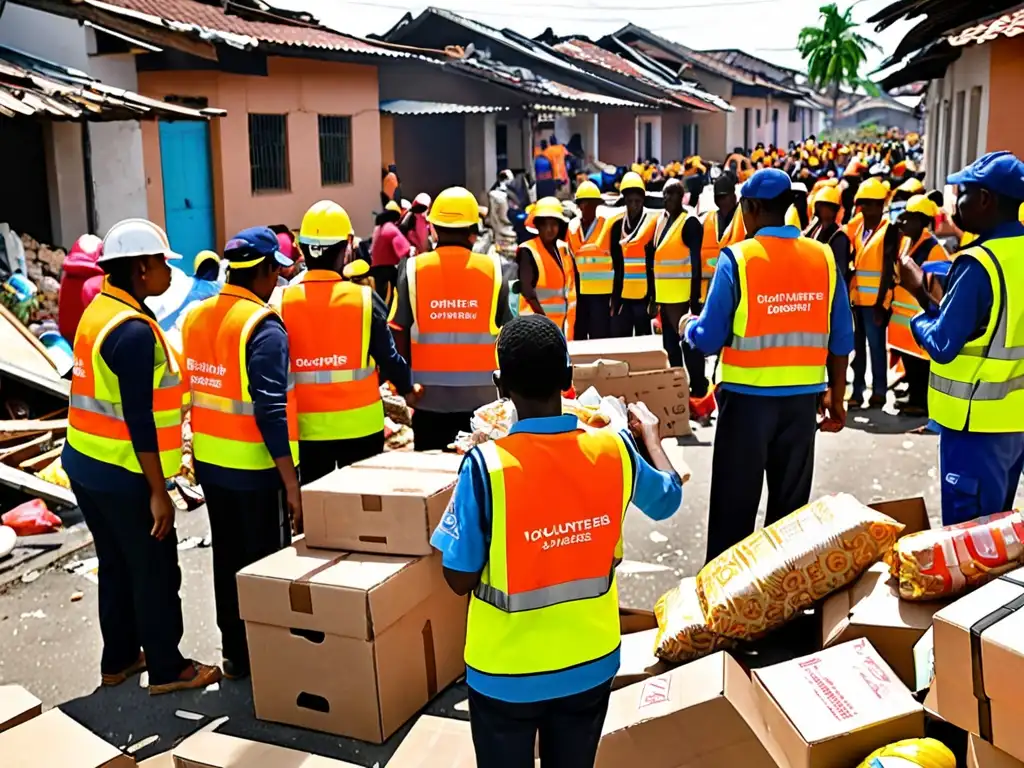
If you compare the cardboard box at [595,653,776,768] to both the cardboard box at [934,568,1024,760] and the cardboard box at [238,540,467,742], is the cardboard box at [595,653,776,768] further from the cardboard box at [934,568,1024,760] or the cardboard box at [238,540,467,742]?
the cardboard box at [238,540,467,742]

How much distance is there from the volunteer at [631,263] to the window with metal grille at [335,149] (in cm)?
854

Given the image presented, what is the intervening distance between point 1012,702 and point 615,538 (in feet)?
3.57

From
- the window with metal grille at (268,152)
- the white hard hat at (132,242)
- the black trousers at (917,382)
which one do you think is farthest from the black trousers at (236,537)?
the window with metal grille at (268,152)

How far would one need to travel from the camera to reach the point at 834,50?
7469cm

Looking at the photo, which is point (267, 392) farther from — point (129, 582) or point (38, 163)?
point (38, 163)

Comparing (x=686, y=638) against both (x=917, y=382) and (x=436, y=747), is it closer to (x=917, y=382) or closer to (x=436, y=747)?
(x=436, y=747)

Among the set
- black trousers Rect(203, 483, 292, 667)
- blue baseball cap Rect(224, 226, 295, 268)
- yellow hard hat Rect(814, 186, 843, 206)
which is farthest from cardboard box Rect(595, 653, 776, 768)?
yellow hard hat Rect(814, 186, 843, 206)

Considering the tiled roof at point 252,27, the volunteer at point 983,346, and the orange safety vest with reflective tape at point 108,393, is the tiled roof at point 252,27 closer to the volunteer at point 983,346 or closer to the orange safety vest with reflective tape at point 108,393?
the orange safety vest with reflective tape at point 108,393

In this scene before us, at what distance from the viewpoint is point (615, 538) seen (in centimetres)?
269

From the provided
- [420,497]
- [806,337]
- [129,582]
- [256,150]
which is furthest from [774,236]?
[256,150]

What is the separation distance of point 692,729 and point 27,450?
16.7 ft

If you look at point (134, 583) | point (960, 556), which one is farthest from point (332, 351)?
point (960, 556)

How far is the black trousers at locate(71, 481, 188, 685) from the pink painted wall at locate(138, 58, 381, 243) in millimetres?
9160

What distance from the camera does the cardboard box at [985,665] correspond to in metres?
2.70
